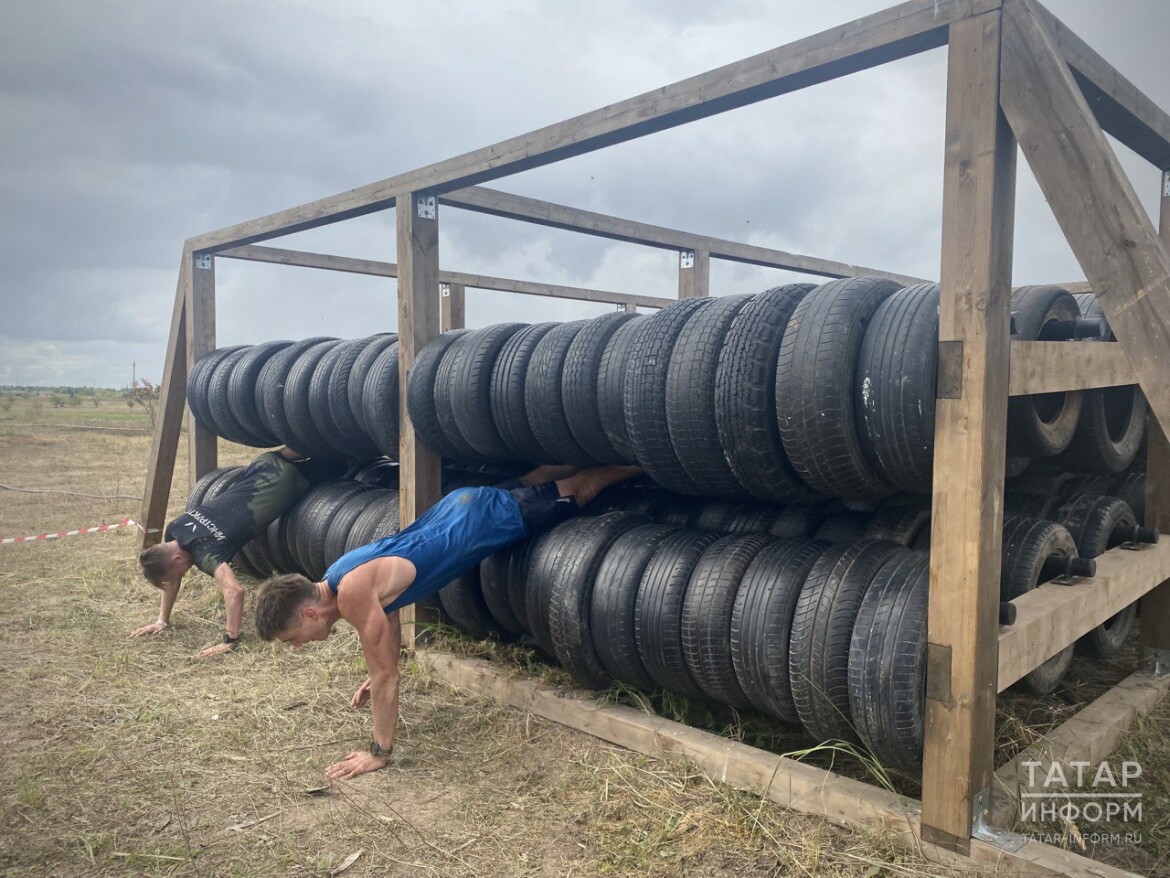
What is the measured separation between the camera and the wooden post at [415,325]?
17.6ft

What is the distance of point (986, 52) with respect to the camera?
2844mm

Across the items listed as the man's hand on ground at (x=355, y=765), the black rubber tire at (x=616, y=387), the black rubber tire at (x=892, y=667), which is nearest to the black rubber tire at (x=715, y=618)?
the black rubber tire at (x=892, y=667)

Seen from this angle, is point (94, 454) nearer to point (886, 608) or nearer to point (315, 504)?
point (315, 504)

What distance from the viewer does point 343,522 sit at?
6.19 meters

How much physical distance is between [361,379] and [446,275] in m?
3.92

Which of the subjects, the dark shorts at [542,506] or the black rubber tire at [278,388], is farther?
the black rubber tire at [278,388]

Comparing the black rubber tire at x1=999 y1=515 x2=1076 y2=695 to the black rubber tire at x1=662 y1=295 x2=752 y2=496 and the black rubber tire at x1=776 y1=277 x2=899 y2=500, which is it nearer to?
the black rubber tire at x1=776 y1=277 x2=899 y2=500

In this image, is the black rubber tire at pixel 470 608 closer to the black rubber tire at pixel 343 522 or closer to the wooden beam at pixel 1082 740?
the black rubber tire at pixel 343 522

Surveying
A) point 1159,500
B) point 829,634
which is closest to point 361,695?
point 829,634

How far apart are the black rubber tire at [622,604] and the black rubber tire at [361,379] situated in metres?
2.37

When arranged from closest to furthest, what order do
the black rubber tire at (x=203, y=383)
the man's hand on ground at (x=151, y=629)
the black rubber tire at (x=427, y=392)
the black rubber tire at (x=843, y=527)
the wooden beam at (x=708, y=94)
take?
the wooden beam at (x=708, y=94) < the black rubber tire at (x=843, y=527) < the black rubber tire at (x=427, y=392) < the man's hand on ground at (x=151, y=629) < the black rubber tire at (x=203, y=383)

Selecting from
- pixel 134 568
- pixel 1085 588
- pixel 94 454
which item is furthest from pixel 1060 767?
pixel 94 454

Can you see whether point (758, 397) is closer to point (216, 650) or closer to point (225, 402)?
point (216, 650)

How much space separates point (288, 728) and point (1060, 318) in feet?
14.3
